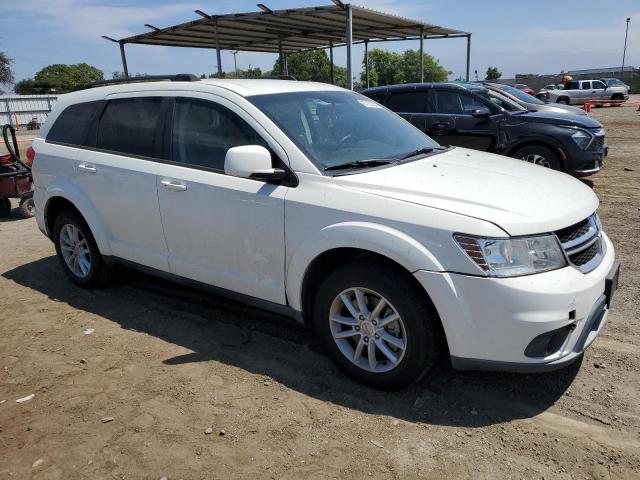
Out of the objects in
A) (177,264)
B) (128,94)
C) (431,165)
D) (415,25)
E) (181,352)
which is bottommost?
(181,352)

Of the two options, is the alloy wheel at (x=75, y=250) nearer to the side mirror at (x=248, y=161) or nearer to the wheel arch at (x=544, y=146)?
the side mirror at (x=248, y=161)

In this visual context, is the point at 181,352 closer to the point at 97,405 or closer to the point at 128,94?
the point at 97,405

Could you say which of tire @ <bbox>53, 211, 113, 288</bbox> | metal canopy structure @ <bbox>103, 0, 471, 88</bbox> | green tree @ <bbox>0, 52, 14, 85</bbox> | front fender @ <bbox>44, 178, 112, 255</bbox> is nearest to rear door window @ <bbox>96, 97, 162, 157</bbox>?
front fender @ <bbox>44, 178, 112, 255</bbox>

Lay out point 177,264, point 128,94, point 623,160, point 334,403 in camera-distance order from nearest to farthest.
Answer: point 334,403 < point 177,264 < point 128,94 < point 623,160

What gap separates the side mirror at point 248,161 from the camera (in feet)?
10.1

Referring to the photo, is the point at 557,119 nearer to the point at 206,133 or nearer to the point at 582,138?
the point at 582,138

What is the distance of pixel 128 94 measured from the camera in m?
4.31

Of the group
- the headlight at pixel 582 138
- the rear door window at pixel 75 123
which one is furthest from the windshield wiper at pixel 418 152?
the headlight at pixel 582 138

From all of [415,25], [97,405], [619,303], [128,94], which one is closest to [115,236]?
[128,94]

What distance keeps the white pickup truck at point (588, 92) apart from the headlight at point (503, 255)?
115 ft

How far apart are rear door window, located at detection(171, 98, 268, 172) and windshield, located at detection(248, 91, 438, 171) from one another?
198 mm

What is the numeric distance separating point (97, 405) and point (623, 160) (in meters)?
11.1

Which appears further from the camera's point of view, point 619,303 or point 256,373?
point 619,303

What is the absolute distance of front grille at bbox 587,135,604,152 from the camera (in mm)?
7941
